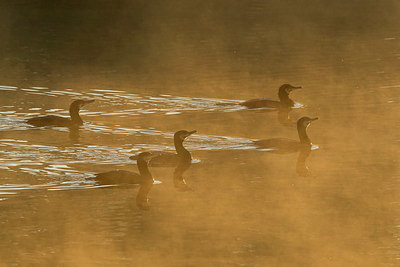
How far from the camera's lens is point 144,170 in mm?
14703

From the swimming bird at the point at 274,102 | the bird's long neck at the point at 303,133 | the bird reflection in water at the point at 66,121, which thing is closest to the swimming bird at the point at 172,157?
the bird's long neck at the point at 303,133

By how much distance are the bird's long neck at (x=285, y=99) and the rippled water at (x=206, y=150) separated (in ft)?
0.72

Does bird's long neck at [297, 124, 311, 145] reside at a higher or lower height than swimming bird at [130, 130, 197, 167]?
higher

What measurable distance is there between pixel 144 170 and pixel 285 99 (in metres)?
7.07

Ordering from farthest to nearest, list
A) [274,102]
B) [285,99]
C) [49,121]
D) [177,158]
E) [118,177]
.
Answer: [285,99] < [274,102] < [49,121] < [177,158] < [118,177]

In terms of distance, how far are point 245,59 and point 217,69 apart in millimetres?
2281

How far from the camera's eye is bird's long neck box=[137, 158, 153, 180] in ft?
48.1

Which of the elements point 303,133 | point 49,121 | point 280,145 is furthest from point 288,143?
point 49,121

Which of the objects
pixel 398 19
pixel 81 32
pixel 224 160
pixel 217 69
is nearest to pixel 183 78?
pixel 217 69

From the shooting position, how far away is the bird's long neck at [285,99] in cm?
2111

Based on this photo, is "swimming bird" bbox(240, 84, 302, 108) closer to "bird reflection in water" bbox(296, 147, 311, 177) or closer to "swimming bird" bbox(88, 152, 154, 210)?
"bird reflection in water" bbox(296, 147, 311, 177)

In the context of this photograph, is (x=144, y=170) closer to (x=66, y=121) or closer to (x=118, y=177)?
(x=118, y=177)

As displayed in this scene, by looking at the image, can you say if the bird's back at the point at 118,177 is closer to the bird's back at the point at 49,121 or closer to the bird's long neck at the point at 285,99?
the bird's back at the point at 49,121

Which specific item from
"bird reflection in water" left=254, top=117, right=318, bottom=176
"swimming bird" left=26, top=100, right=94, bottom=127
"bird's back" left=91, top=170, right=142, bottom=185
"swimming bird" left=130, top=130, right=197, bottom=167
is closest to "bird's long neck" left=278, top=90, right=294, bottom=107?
"bird reflection in water" left=254, top=117, right=318, bottom=176
